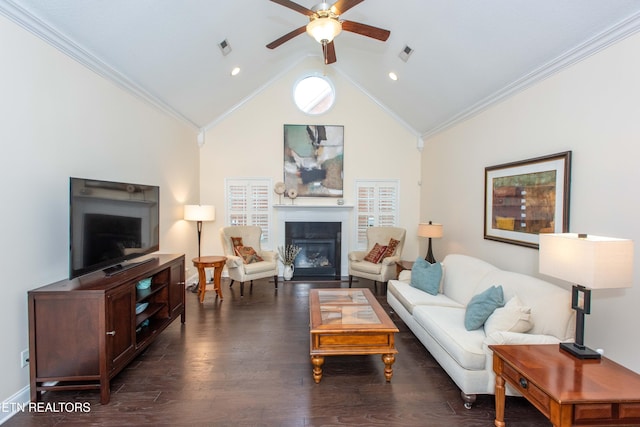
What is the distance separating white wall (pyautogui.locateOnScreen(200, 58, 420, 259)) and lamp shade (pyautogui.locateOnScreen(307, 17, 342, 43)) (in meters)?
3.60

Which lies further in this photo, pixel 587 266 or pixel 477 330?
pixel 477 330

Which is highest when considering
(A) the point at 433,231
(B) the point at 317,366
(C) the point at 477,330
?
(A) the point at 433,231

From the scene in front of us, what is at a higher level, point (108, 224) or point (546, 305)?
point (108, 224)

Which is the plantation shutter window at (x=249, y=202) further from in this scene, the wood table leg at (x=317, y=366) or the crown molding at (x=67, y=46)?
the wood table leg at (x=317, y=366)

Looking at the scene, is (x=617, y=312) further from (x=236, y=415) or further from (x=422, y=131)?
(x=422, y=131)

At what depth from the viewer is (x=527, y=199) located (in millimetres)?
3391

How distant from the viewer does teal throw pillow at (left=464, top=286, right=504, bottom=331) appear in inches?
105

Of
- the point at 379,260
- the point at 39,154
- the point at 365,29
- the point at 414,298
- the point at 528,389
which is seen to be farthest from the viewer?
the point at 379,260

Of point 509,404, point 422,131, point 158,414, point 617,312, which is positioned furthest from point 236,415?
point 422,131

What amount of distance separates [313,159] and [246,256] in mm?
2390

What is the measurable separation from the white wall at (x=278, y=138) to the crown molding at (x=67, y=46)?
216 cm

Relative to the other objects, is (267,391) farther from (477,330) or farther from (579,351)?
(579,351)

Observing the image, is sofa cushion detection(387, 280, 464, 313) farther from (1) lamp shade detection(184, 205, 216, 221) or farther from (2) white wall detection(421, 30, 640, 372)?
(1) lamp shade detection(184, 205, 216, 221)

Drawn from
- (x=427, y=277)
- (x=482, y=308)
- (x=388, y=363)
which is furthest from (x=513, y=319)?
(x=427, y=277)
